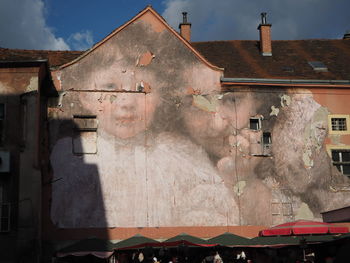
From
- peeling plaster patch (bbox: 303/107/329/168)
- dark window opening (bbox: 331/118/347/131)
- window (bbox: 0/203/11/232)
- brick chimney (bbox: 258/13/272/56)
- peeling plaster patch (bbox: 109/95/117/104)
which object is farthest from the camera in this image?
brick chimney (bbox: 258/13/272/56)

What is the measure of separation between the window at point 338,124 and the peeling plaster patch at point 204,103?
5754 mm

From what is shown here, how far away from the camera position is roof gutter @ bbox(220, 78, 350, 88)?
2744 centimetres

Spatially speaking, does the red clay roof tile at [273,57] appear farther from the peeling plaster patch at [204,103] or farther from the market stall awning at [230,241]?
the market stall awning at [230,241]

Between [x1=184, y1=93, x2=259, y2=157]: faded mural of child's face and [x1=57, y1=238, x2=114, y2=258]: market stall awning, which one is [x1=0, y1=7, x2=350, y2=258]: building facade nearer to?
[x1=184, y1=93, x2=259, y2=157]: faded mural of child's face

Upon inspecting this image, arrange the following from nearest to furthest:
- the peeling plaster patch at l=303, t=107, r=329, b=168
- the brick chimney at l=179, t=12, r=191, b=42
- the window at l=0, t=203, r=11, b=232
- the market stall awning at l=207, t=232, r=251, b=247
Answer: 1. the market stall awning at l=207, t=232, r=251, b=247
2. the window at l=0, t=203, r=11, b=232
3. the peeling plaster patch at l=303, t=107, r=329, b=168
4. the brick chimney at l=179, t=12, r=191, b=42

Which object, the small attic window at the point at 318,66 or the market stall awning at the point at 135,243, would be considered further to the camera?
the small attic window at the point at 318,66

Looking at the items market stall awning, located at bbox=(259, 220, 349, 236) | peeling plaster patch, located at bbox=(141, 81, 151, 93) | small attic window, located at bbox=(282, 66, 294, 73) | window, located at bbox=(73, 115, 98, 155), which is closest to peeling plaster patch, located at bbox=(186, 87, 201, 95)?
peeling plaster patch, located at bbox=(141, 81, 151, 93)

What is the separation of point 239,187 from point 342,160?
5341 mm

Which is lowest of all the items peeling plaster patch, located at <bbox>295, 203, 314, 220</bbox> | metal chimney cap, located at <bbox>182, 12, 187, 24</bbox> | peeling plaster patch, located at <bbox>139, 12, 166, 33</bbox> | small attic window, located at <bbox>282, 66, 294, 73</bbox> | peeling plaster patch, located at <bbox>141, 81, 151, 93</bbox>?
peeling plaster patch, located at <bbox>295, 203, 314, 220</bbox>

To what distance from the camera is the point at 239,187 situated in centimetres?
2639

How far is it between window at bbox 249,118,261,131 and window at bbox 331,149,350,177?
3.77 m

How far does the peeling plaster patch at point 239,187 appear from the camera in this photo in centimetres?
2633

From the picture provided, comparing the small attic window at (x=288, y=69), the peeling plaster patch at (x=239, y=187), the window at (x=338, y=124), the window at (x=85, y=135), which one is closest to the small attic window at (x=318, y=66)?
the small attic window at (x=288, y=69)

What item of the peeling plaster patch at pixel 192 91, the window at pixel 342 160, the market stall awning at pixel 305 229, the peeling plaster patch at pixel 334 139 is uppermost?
the peeling plaster patch at pixel 192 91
